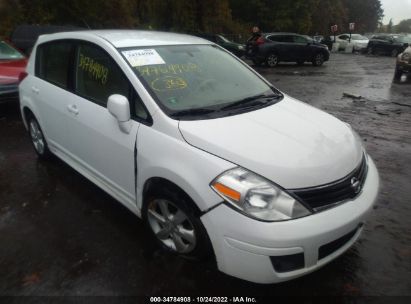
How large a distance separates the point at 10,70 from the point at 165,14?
20837 mm

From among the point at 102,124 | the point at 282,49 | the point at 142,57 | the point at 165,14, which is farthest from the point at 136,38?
the point at 165,14

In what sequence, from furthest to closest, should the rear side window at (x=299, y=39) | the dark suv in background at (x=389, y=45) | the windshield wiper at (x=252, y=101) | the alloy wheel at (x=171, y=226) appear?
the dark suv in background at (x=389, y=45)
the rear side window at (x=299, y=39)
the windshield wiper at (x=252, y=101)
the alloy wheel at (x=171, y=226)

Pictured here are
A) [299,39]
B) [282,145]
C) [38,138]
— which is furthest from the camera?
[299,39]

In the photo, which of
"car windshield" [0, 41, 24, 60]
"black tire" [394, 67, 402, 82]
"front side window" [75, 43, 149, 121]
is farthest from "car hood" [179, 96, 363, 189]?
"black tire" [394, 67, 402, 82]

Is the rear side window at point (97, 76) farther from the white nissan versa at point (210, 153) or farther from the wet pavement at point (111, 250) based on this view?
the wet pavement at point (111, 250)

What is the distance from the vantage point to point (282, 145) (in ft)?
7.64

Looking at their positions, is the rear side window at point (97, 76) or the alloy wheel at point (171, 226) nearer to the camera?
the alloy wheel at point (171, 226)

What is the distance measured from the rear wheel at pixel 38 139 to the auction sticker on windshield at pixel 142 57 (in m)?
1.98

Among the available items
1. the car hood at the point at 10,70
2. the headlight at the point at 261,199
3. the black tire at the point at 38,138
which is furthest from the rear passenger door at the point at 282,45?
the headlight at the point at 261,199

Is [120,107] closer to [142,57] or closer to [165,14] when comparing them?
[142,57]

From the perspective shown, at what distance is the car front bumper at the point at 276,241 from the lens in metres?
2.03

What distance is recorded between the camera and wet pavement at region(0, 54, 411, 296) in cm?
249

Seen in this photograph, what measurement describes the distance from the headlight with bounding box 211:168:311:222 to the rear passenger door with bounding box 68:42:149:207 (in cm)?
90

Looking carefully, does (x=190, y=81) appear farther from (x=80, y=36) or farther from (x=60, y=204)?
(x=60, y=204)
